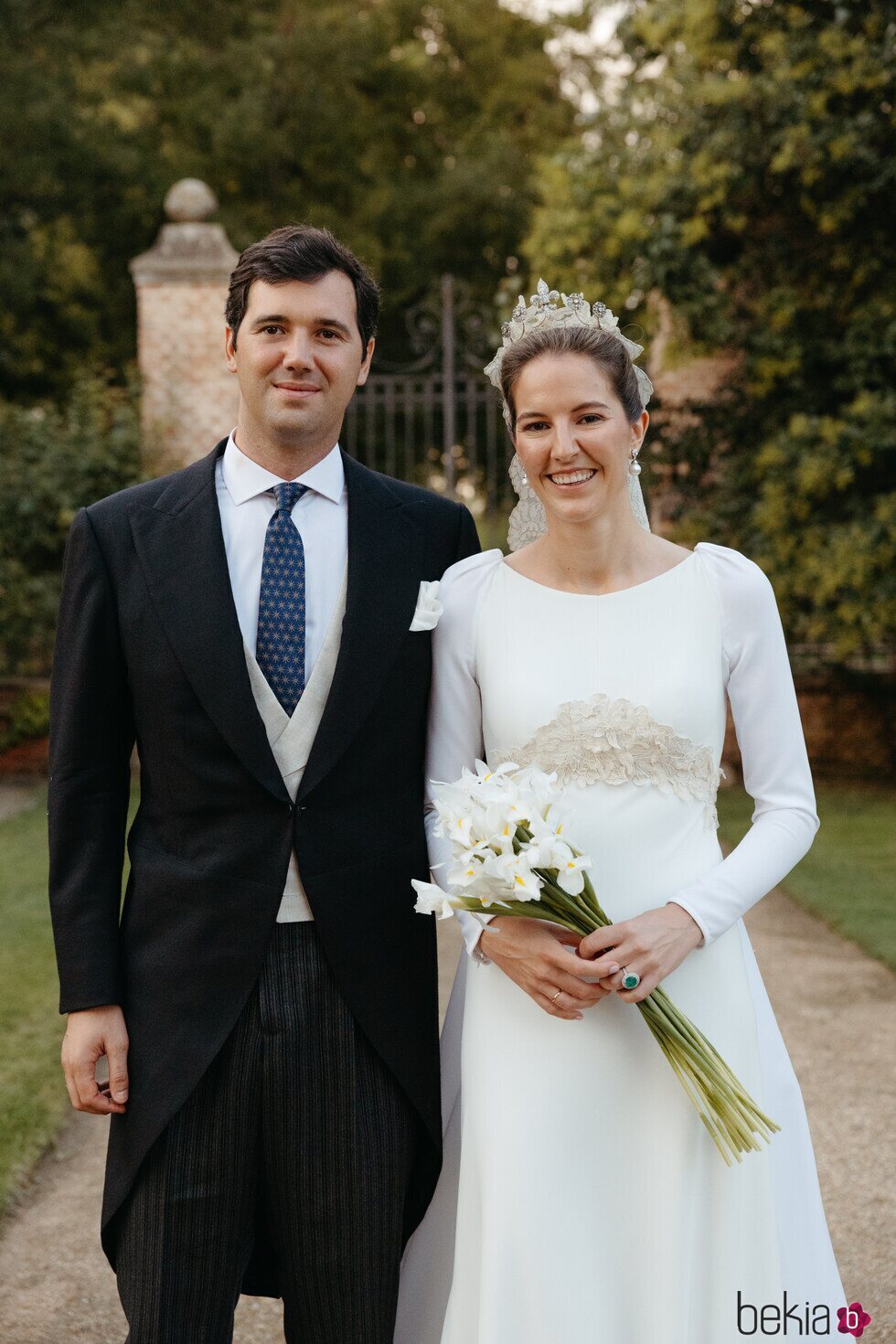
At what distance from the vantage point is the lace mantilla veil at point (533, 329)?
2.40 meters

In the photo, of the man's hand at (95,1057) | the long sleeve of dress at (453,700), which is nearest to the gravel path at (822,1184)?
the man's hand at (95,1057)

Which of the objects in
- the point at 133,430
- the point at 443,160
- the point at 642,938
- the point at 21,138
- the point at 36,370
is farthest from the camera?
the point at 443,160

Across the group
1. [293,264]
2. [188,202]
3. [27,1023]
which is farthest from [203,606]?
[188,202]

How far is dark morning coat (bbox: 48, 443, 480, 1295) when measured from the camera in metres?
2.22

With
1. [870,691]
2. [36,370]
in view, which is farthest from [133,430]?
[36,370]

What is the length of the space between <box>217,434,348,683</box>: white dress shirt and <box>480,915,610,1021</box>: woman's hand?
1.79 feet

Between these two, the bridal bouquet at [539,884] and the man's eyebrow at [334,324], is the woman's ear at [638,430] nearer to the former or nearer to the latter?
the man's eyebrow at [334,324]

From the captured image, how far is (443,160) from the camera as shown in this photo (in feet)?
62.2

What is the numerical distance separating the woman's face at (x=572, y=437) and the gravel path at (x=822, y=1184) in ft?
6.94

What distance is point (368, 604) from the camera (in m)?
2.32

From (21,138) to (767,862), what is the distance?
14824 mm

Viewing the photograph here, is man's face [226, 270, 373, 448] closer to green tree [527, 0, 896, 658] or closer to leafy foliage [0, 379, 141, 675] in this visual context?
green tree [527, 0, 896, 658]

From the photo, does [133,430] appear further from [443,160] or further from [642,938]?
[443,160]

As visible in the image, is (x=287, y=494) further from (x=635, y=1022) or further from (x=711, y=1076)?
(x=711, y=1076)
